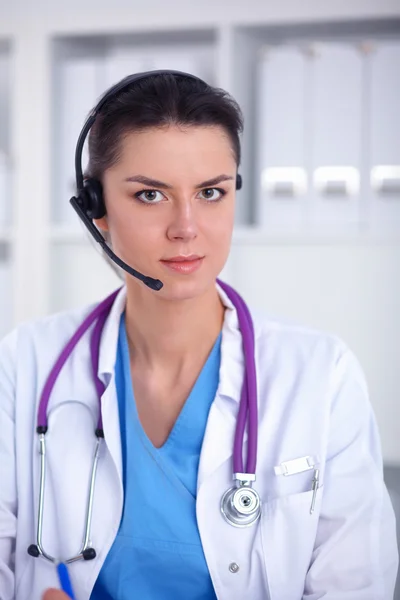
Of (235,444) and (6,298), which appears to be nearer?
(235,444)

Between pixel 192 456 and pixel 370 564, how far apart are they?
289 millimetres

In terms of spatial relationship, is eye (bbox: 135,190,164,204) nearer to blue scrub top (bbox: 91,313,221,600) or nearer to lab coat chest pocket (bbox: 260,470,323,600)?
blue scrub top (bbox: 91,313,221,600)

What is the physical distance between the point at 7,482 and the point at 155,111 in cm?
60

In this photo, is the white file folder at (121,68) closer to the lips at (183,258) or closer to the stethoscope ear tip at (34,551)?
the lips at (183,258)

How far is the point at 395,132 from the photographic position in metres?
1.86

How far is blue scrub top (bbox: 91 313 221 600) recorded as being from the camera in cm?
106

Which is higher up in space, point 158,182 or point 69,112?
point 69,112

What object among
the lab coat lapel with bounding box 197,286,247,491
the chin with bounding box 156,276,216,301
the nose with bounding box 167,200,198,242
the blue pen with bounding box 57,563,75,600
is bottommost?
the blue pen with bounding box 57,563,75,600

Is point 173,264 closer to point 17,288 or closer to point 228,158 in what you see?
point 228,158

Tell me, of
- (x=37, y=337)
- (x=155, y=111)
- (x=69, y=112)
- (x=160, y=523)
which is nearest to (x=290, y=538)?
(x=160, y=523)

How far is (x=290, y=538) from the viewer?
3.47ft

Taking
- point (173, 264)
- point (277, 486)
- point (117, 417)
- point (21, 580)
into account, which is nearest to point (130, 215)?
point (173, 264)

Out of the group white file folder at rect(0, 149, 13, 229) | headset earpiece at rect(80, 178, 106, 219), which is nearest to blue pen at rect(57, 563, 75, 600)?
headset earpiece at rect(80, 178, 106, 219)

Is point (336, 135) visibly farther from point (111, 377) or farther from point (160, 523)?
point (160, 523)
